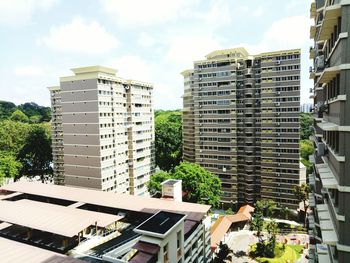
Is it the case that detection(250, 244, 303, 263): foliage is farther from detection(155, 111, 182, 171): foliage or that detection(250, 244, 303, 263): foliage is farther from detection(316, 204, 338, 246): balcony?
detection(155, 111, 182, 171): foliage

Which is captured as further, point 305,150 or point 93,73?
point 305,150

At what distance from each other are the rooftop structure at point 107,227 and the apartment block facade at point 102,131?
46.8ft

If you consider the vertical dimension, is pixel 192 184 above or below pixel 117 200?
below

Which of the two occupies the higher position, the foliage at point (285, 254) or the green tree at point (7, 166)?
the green tree at point (7, 166)

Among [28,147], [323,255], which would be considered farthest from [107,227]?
[28,147]

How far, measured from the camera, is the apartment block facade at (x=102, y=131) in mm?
50062

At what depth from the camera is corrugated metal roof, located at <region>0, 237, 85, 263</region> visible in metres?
19.9

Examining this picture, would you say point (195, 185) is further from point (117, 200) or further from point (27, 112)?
point (27, 112)

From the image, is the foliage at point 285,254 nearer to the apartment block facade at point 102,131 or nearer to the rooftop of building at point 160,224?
the rooftop of building at point 160,224

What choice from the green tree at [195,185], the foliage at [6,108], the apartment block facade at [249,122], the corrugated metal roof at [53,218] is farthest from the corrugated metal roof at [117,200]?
the foliage at [6,108]

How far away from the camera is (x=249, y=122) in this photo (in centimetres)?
6250

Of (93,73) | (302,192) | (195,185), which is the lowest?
(302,192)

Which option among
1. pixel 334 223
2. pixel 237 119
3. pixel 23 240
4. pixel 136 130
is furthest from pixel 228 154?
pixel 334 223

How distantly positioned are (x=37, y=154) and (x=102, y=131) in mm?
28185
